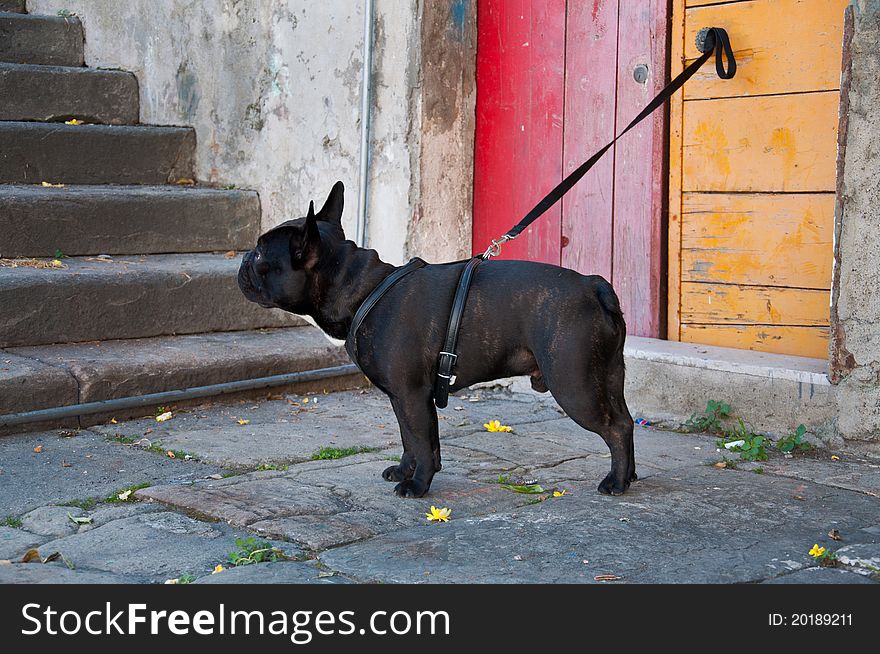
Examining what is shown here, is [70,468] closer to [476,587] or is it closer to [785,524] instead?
[476,587]

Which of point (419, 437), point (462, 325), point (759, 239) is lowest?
point (419, 437)

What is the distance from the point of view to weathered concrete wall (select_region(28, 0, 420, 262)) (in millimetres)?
5609

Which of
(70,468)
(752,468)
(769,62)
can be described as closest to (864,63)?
(769,62)

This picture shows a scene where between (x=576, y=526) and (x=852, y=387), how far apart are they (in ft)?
4.98

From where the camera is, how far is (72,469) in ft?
13.1

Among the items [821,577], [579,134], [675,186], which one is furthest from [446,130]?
[821,577]

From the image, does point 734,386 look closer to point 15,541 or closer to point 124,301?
point 15,541

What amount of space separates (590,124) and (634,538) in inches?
104

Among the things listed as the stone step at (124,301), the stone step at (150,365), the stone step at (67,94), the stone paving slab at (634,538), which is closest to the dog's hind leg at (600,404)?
the stone paving slab at (634,538)

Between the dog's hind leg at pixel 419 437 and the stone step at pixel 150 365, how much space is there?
1754 millimetres

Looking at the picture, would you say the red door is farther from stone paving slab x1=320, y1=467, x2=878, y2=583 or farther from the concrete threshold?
stone paving slab x1=320, y1=467, x2=878, y2=583

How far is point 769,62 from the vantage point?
14.9 feet

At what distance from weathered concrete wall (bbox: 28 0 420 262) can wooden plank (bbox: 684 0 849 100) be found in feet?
5.10

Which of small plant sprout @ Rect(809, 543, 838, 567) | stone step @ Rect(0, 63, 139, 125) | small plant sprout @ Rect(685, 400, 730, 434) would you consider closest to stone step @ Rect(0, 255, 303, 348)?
stone step @ Rect(0, 63, 139, 125)
